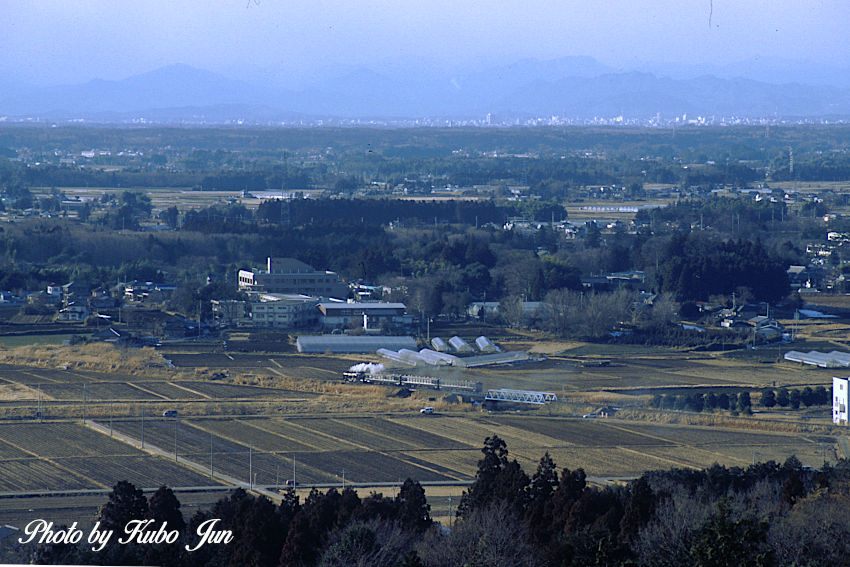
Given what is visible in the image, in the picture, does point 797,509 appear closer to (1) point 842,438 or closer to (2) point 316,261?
(1) point 842,438

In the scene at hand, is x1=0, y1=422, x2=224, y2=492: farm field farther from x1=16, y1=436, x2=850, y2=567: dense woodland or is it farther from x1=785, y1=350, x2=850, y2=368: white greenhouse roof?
x1=785, y1=350, x2=850, y2=368: white greenhouse roof

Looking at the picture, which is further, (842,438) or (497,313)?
(497,313)

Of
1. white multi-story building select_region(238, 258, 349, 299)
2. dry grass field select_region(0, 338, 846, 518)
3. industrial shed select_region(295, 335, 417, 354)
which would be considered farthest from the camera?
white multi-story building select_region(238, 258, 349, 299)

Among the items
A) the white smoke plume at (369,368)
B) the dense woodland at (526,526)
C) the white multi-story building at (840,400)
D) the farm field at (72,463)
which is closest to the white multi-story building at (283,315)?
the white smoke plume at (369,368)

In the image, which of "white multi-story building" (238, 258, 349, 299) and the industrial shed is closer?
the industrial shed

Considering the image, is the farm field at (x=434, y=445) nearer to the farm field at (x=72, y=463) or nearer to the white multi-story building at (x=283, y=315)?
the farm field at (x=72, y=463)

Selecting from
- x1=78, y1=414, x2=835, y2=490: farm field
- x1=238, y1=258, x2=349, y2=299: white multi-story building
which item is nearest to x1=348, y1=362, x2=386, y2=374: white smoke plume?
x1=78, y1=414, x2=835, y2=490: farm field

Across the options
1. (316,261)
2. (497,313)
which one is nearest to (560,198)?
(316,261)
